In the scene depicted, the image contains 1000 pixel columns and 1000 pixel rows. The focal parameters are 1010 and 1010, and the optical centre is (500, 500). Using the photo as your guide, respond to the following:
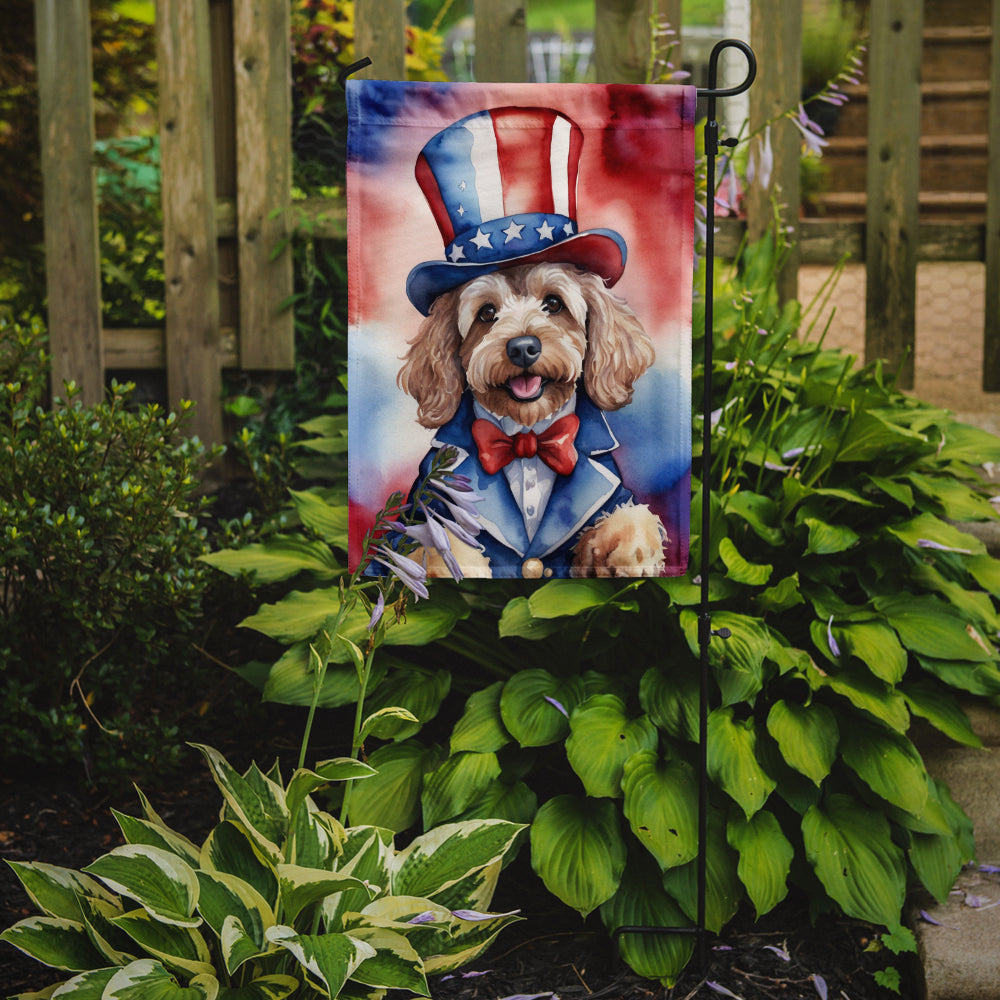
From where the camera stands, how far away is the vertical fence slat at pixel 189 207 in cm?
314

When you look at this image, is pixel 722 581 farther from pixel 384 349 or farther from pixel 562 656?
pixel 384 349

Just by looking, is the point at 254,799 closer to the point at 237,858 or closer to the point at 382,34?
the point at 237,858

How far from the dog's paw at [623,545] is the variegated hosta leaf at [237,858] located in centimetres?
71

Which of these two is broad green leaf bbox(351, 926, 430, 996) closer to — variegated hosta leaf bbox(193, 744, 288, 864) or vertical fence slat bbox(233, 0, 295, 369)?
variegated hosta leaf bbox(193, 744, 288, 864)

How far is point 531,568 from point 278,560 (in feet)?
2.45

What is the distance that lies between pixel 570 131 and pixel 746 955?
152cm

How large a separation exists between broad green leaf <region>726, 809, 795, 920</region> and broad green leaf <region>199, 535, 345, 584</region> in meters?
1.02

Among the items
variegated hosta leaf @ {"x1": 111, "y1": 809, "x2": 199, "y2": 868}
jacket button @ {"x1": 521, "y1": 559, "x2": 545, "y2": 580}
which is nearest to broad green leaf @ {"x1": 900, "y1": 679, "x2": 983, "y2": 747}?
jacket button @ {"x1": 521, "y1": 559, "x2": 545, "y2": 580}

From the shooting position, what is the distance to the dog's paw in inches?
71.5

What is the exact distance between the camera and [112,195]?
378cm

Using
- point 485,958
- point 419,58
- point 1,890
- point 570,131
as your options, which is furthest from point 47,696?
point 419,58

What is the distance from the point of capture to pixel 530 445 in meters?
1.83

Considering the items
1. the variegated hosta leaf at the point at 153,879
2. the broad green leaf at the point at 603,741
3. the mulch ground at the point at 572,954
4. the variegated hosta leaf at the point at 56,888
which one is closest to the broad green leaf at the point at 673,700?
the broad green leaf at the point at 603,741

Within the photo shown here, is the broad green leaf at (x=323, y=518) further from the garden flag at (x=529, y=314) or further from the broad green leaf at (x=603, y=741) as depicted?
the broad green leaf at (x=603, y=741)
